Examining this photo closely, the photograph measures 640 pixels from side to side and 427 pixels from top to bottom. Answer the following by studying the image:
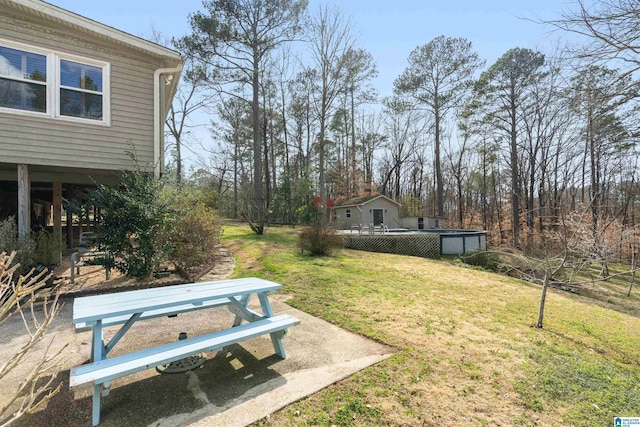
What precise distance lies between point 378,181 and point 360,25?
1853cm

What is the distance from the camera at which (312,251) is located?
33.5ft

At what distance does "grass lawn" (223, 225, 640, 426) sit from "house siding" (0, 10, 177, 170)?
4856mm

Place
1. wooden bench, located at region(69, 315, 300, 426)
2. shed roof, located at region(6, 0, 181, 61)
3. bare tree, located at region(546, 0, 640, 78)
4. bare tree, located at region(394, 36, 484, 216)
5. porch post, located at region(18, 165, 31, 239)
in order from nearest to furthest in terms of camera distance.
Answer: wooden bench, located at region(69, 315, 300, 426) < bare tree, located at region(546, 0, 640, 78) < shed roof, located at region(6, 0, 181, 61) < porch post, located at region(18, 165, 31, 239) < bare tree, located at region(394, 36, 484, 216)

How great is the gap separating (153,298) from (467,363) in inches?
126

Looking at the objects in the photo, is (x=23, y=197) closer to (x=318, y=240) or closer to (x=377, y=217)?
(x=318, y=240)

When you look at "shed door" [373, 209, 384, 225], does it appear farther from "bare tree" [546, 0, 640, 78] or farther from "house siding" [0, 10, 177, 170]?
"bare tree" [546, 0, 640, 78]

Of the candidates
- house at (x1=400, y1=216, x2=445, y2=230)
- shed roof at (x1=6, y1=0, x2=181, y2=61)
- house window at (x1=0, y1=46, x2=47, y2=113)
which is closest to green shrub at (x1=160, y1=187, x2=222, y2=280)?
house window at (x1=0, y1=46, x2=47, y2=113)

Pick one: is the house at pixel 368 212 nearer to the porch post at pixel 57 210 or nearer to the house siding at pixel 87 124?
the porch post at pixel 57 210

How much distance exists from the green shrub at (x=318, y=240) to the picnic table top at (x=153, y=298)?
648cm

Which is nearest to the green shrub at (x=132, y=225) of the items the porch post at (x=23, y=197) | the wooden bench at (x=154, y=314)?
the porch post at (x=23, y=197)

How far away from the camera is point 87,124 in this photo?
6.43m

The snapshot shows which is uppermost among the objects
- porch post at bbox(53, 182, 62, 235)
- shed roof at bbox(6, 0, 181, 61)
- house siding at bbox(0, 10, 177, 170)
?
shed roof at bbox(6, 0, 181, 61)

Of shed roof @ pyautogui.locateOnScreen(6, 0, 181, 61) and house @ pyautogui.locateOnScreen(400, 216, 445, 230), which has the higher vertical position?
shed roof @ pyautogui.locateOnScreen(6, 0, 181, 61)

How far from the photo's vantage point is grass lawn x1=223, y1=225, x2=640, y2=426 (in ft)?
7.78
